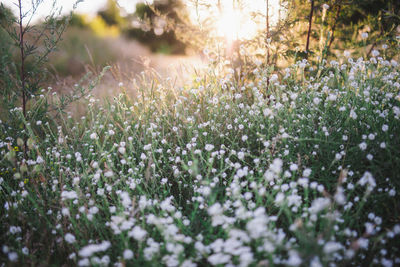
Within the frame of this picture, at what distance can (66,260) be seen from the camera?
6.07 feet

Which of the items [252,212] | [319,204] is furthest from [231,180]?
[319,204]

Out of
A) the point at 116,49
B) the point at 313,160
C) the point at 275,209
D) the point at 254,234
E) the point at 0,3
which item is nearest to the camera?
the point at 254,234

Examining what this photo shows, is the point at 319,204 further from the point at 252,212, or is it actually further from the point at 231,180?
the point at 231,180

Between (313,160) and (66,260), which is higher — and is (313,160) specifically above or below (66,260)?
above

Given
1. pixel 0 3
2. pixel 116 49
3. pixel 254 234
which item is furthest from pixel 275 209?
pixel 116 49

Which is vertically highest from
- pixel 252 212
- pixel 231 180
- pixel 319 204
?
pixel 231 180

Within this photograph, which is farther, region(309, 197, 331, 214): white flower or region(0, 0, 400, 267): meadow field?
region(0, 0, 400, 267): meadow field

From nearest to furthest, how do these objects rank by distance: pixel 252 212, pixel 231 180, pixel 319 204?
pixel 319 204 → pixel 252 212 → pixel 231 180

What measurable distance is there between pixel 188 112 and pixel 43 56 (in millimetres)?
1753

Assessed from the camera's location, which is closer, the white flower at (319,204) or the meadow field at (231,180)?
the white flower at (319,204)

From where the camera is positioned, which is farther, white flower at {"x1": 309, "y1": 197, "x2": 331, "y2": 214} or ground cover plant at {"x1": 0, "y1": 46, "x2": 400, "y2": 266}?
ground cover plant at {"x1": 0, "y1": 46, "x2": 400, "y2": 266}

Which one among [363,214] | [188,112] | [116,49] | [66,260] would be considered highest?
[116,49]

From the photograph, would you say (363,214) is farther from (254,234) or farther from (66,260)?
(66,260)

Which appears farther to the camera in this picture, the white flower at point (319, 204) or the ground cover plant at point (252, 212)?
the ground cover plant at point (252, 212)
